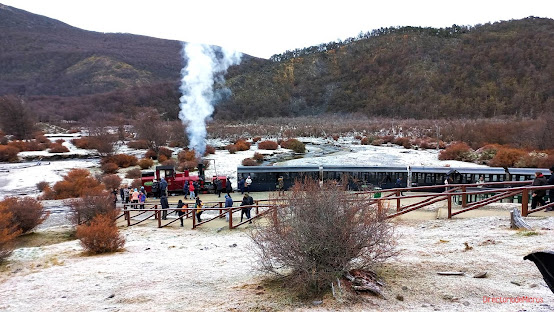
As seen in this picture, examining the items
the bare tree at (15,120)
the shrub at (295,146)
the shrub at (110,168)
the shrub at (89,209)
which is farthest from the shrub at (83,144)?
the shrub at (89,209)

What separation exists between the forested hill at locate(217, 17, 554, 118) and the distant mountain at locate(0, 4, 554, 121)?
1.03 ft

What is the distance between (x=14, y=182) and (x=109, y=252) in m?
25.0

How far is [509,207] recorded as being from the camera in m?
13.0

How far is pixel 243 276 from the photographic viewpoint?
26.6 ft

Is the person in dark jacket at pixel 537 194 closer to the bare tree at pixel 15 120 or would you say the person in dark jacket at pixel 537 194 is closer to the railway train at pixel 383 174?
the railway train at pixel 383 174

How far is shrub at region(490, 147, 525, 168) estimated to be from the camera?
31744 millimetres

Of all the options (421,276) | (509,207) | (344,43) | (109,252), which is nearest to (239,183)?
(109,252)

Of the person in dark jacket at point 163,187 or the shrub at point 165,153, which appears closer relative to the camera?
the person in dark jacket at point 163,187

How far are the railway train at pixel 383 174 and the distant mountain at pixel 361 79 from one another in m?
68.8

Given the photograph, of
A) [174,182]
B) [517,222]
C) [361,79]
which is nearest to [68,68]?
[361,79]

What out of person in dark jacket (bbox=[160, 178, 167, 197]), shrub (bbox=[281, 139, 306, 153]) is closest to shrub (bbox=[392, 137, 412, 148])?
shrub (bbox=[281, 139, 306, 153])

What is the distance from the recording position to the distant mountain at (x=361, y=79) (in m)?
97.5

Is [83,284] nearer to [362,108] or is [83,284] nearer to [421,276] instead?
[421,276]

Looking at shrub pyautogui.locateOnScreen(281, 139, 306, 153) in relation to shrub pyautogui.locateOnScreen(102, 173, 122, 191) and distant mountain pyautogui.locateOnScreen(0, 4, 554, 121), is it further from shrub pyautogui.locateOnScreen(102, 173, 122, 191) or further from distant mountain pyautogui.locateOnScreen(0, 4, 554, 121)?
distant mountain pyautogui.locateOnScreen(0, 4, 554, 121)
